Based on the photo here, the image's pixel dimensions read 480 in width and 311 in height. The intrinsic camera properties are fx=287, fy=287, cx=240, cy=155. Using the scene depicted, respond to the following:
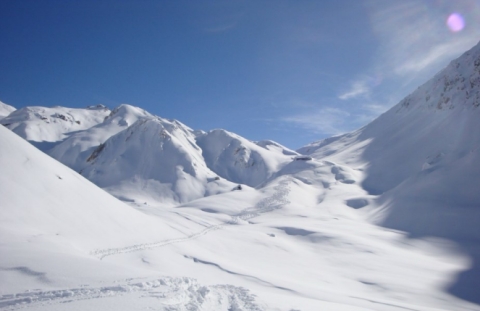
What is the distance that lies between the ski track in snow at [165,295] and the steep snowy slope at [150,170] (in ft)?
213

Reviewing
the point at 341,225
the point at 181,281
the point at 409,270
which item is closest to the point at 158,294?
the point at 181,281

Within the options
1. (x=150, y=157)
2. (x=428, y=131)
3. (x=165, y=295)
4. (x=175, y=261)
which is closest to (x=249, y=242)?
(x=175, y=261)

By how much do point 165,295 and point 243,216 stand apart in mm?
34289

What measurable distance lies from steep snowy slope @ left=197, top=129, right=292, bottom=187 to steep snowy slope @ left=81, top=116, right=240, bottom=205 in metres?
20.6

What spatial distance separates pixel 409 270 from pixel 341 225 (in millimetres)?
15150

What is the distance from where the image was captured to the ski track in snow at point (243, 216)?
46.5 feet

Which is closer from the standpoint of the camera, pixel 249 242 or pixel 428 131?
pixel 249 242

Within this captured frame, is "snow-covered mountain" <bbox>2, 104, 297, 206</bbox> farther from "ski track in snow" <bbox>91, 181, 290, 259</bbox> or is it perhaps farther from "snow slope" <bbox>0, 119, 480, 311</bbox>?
"snow slope" <bbox>0, 119, 480, 311</bbox>

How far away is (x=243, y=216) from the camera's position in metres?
41.3

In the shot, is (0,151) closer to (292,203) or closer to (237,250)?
(237,250)

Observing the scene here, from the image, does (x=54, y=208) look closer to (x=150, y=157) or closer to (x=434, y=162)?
(x=434, y=162)

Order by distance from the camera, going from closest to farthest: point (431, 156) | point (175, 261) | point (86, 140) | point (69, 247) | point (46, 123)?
point (69, 247) < point (175, 261) < point (431, 156) < point (86, 140) < point (46, 123)

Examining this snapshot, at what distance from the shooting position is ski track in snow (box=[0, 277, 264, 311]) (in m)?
6.65

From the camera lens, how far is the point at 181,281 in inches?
356
